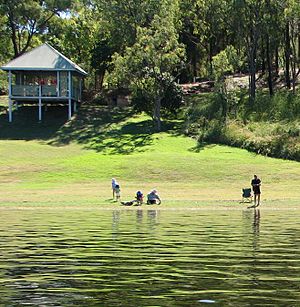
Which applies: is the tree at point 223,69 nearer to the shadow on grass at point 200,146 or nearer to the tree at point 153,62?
the tree at point 153,62

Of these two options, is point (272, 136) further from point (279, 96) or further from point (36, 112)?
point (36, 112)

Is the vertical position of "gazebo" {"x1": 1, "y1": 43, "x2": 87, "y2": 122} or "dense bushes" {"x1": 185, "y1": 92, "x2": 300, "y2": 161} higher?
"gazebo" {"x1": 1, "y1": 43, "x2": 87, "y2": 122}

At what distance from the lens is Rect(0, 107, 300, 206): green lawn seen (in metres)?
36.1

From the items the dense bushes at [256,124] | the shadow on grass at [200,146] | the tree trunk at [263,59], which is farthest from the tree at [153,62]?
the tree trunk at [263,59]

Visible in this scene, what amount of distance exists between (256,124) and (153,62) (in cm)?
1096

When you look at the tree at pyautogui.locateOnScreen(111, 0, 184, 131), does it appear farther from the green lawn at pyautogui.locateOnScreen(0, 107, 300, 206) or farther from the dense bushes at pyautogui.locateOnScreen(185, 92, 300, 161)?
the dense bushes at pyautogui.locateOnScreen(185, 92, 300, 161)

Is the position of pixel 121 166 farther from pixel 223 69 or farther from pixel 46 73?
pixel 46 73

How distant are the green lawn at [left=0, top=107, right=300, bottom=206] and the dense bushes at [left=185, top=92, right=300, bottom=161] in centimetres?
142

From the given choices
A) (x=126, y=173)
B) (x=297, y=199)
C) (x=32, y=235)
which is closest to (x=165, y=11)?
(x=126, y=173)

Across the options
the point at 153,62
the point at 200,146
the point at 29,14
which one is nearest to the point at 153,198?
the point at 200,146

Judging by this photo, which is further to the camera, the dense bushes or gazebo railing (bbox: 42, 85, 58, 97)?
gazebo railing (bbox: 42, 85, 58, 97)

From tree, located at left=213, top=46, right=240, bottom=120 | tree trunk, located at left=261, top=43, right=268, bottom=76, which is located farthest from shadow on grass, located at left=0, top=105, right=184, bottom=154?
tree trunk, located at left=261, top=43, right=268, bottom=76

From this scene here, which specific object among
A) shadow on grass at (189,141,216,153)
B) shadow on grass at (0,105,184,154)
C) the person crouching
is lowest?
the person crouching

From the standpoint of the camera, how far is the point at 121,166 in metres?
45.2
